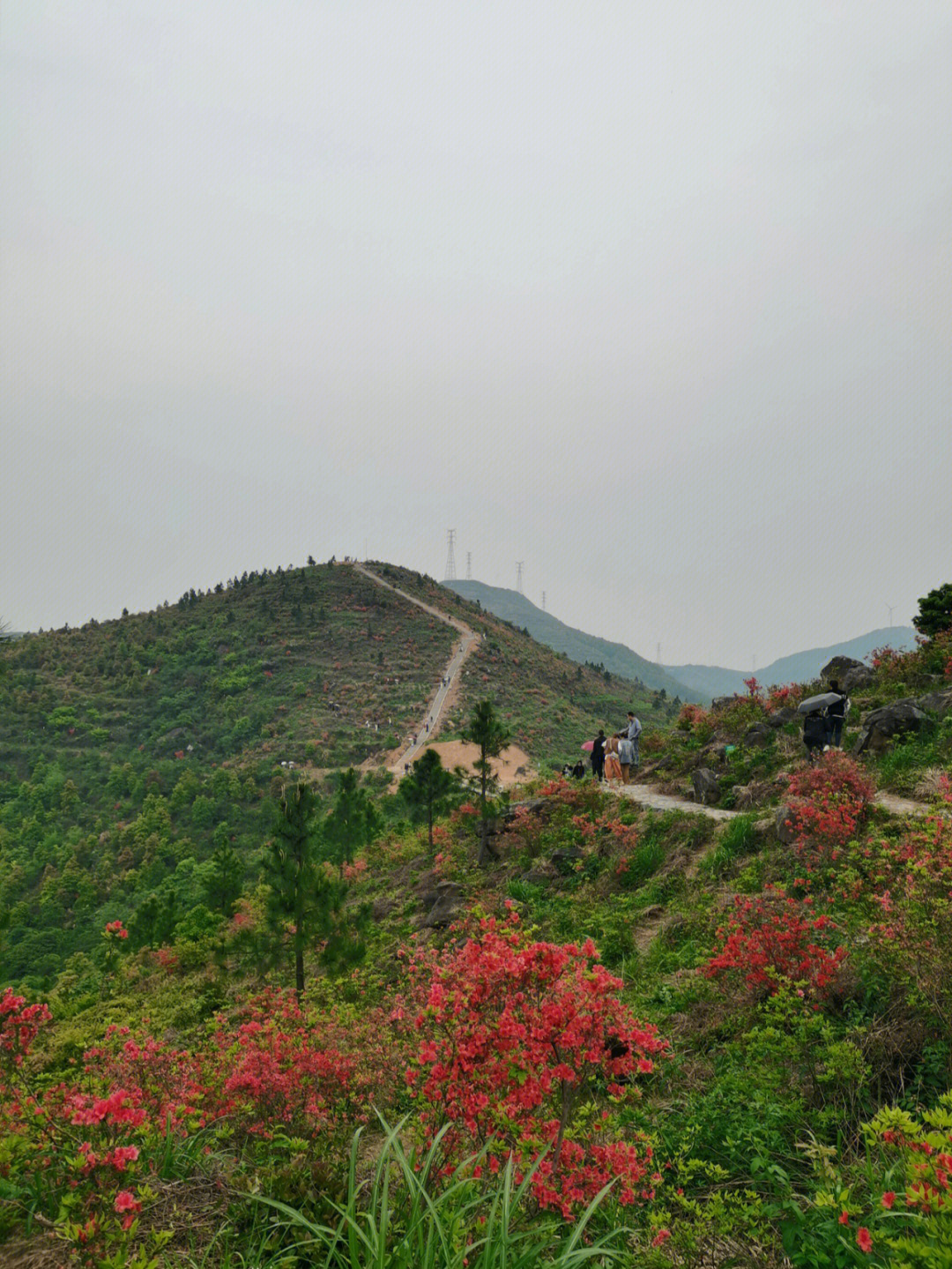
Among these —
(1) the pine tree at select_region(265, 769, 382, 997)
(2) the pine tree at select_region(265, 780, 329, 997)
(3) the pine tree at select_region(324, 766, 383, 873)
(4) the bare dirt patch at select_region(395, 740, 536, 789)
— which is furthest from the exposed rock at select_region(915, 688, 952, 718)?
(4) the bare dirt patch at select_region(395, 740, 536, 789)

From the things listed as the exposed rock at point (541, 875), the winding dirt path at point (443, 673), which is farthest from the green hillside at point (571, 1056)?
the winding dirt path at point (443, 673)

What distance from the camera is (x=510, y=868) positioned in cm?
1434

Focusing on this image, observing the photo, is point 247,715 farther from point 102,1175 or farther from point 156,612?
point 102,1175

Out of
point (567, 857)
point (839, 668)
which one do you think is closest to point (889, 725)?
point (839, 668)

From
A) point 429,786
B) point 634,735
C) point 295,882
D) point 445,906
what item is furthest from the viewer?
point 429,786

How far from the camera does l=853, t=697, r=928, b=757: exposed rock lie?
441 inches

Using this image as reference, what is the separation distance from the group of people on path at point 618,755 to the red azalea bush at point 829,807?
7.21m

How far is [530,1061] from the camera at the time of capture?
339 centimetres

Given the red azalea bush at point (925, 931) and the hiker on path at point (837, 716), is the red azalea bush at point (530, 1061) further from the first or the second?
the hiker on path at point (837, 716)

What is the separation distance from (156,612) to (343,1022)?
80873 millimetres

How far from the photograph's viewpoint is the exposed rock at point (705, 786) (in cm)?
1331

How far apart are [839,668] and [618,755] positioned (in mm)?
6502

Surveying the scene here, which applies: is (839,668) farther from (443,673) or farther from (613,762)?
(443,673)

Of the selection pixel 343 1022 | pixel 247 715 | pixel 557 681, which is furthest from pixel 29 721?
pixel 343 1022
